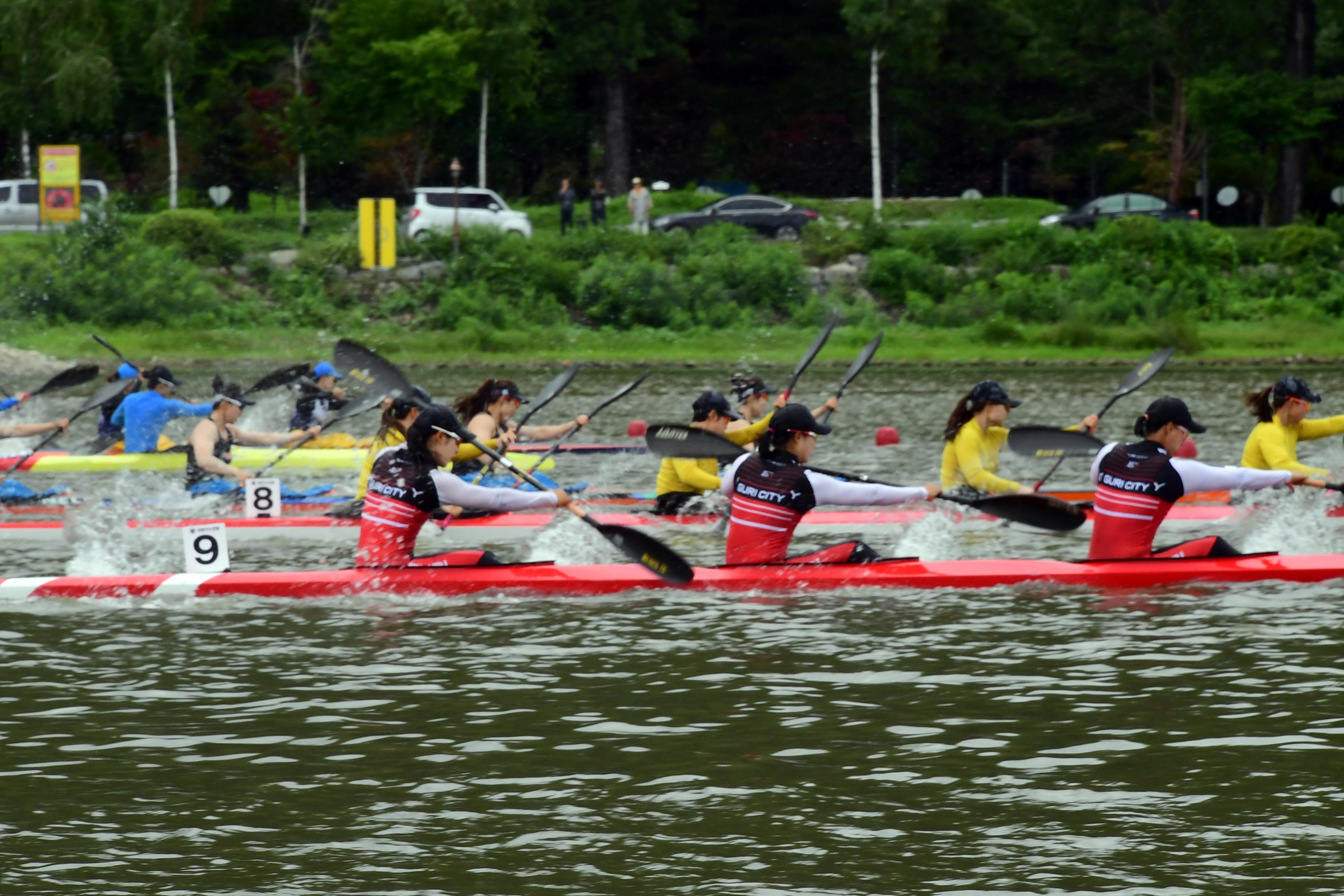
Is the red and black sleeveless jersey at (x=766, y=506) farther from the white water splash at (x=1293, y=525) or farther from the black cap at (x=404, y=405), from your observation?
the white water splash at (x=1293, y=525)

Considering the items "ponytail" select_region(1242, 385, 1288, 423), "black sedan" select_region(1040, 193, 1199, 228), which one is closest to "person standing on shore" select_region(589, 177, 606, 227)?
"black sedan" select_region(1040, 193, 1199, 228)

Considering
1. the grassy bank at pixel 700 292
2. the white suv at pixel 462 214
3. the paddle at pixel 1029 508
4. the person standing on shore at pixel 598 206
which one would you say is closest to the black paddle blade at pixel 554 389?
the paddle at pixel 1029 508

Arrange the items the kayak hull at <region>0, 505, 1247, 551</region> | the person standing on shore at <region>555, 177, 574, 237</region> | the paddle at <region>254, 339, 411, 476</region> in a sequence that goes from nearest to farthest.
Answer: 1. the kayak hull at <region>0, 505, 1247, 551</region>
2. the paddle at <region>254, 339, 411, 476</region>
3. the person standing on shore at <region>555, 177, 574, 237</region>

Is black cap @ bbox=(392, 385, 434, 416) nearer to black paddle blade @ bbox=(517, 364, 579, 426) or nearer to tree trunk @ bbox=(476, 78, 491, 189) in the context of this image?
black paddle blade @ bbox=(517, 364, 579, 426)

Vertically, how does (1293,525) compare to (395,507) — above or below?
below

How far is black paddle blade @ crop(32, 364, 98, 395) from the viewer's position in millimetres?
19188

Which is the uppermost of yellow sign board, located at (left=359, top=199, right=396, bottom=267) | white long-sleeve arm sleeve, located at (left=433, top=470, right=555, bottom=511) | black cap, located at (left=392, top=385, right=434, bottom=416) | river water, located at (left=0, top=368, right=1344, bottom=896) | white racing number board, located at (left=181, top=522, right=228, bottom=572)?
yellow sign board, located at (left=359, top=199, right=396, bottom=267)

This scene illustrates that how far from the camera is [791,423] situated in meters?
10.8

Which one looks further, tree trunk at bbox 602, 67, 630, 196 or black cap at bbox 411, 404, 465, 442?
tree trunk at bbox 602, 67, 630, 196

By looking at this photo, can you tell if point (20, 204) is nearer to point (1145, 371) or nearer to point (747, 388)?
point (747, 388)

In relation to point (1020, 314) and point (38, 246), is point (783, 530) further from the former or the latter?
point (38, 246)

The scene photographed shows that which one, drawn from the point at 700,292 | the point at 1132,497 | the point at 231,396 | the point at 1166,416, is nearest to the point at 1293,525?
the point at 1132,497

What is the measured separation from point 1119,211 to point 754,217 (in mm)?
8109

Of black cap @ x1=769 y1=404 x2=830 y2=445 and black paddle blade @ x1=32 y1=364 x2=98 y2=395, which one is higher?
black paddle blade @ x1=32 y1=364 x2=98 y2=395
